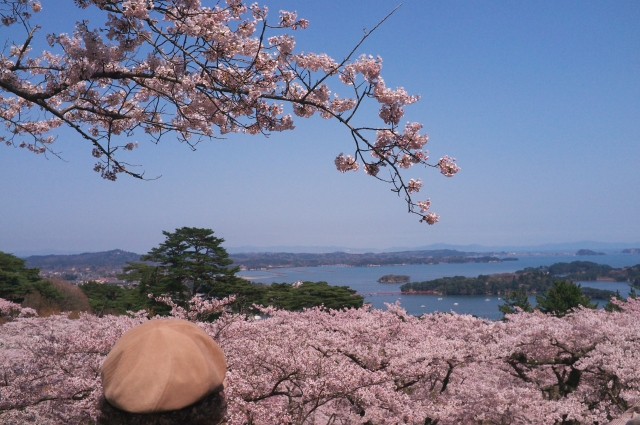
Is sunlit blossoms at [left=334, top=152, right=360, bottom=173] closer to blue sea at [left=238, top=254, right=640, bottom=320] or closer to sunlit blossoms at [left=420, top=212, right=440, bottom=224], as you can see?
sunlit blossoms at [left=420, top=212, right=440, bottom=224]

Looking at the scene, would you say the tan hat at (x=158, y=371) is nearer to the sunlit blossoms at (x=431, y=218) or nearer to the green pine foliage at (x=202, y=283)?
the sunlit blossoms at (x=431, y=218)

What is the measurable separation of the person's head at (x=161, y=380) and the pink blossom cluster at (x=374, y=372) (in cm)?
261

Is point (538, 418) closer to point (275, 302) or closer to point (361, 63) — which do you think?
point (361, 63)

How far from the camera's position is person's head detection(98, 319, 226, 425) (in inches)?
59.9

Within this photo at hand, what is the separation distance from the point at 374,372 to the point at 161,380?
4.49 meters

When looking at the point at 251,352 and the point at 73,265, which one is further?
the point at 73,265

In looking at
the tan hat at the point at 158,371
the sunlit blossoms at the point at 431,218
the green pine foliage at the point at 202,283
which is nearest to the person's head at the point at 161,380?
the tan hat at the point at 158,371

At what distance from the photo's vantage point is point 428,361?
617 centimetres

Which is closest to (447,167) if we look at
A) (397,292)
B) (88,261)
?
(397,292)

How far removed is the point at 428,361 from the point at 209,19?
205 inches

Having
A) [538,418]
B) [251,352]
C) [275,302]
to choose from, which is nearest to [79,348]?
[251,352]

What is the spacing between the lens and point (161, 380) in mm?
1522

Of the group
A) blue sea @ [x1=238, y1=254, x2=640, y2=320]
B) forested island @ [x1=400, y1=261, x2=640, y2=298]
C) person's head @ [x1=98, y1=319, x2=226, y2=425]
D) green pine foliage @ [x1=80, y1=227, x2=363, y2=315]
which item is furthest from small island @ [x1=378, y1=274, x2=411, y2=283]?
person's head @ [x1=98, y1=319, x2=226, y2=425]

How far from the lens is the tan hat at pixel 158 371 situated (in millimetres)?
1519
